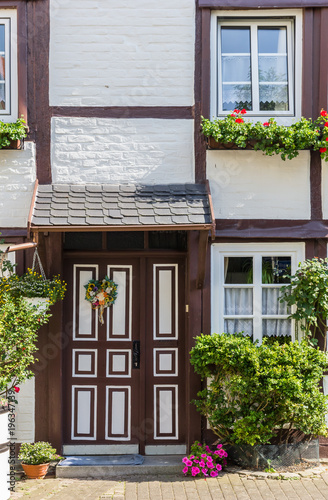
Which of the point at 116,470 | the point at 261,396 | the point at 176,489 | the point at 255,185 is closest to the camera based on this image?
the point at 176,489

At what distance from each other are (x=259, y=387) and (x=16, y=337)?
8.63 feet

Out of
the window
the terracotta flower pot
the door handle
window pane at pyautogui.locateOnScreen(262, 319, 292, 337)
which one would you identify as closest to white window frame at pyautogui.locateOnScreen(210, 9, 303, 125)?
the window

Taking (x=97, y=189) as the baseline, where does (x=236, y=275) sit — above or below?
below

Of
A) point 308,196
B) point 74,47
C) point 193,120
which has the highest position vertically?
point 74,47

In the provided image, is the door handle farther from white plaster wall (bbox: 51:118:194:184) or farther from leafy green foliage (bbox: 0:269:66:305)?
white plaster wall (bbox: 51:118:194:184)

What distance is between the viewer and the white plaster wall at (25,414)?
26.1ft

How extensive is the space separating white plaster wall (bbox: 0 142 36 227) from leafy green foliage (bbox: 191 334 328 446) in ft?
8.43

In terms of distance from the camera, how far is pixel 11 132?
775 centimetres

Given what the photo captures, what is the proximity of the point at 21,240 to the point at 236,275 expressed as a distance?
2.57 m

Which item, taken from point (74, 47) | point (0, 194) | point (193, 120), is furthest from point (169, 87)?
point (0, 194)

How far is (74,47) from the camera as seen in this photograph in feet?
26.5

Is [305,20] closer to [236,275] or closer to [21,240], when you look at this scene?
[236,275]

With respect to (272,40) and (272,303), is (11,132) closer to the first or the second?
(272,40)

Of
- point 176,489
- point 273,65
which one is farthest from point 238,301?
point 273,65
